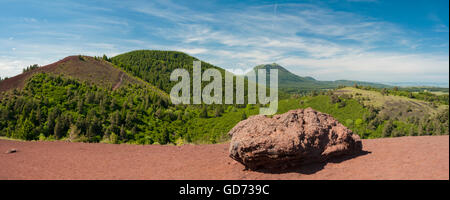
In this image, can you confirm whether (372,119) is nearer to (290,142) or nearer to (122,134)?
(122,134)

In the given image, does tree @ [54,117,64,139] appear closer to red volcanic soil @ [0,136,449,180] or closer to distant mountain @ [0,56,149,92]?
distant mountain @ [0,56,149,92]

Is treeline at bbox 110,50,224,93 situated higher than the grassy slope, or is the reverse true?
treeline at bbox 110,50,224,93

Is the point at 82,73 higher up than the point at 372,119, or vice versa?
the point at 82,73

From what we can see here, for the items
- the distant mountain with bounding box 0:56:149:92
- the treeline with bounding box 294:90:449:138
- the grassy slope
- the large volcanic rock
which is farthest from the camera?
the distant mountain with bounding box 0:56:149:92

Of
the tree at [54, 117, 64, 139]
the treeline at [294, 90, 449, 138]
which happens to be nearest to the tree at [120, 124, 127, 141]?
the tree at [54, 117, 64, 139]

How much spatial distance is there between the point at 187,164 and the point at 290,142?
339 centimetres

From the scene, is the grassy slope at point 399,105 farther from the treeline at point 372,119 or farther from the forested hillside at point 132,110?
the treeline at point 372,119

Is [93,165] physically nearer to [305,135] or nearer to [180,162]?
[180,162]

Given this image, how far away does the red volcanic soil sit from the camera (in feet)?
18.1

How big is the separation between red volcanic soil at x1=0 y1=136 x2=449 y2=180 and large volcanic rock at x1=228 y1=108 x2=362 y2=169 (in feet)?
0.88

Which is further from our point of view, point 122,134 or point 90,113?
point 90,113

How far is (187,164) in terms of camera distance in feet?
25.0

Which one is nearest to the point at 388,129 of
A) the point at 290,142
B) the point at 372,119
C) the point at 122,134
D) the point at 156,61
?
the point at 372,119

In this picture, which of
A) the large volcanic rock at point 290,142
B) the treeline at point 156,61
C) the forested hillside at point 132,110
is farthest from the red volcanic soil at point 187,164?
the treeline at point 156,61
